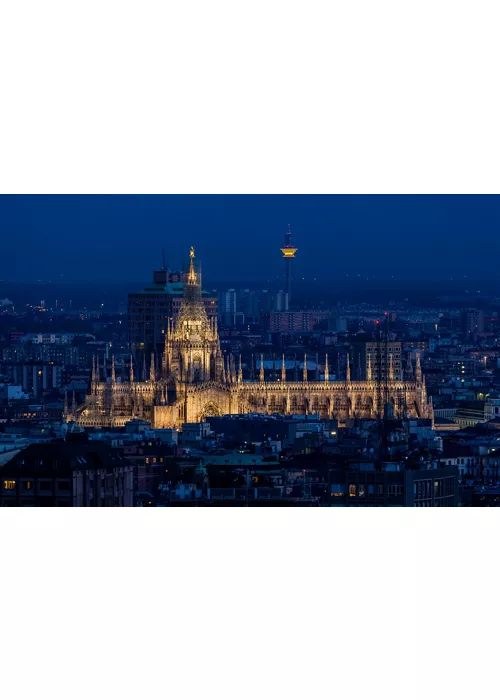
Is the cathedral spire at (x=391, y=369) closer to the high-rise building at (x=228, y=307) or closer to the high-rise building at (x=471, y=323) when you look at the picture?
the high-rise building at (x=228, y=307)

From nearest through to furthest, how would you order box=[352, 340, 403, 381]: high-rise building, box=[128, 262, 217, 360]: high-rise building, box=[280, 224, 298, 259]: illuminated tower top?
box=[352, 340, 403, 381]: high-rise building, box=[128, 262, 217, 360]: high-rise building, box=[280, 224, 298, 259]: illuminated tower top

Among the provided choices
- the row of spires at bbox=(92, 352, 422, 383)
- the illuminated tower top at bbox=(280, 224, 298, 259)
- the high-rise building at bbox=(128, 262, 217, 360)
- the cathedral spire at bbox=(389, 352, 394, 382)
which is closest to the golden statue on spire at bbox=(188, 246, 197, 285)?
the row of spires at bbox=(92, 352, 422, 383)

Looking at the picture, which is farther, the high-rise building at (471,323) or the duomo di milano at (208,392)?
the high-rise building at (471,323)

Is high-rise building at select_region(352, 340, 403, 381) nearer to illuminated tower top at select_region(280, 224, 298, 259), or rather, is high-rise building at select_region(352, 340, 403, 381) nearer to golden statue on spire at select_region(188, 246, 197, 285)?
illuminated tower top at select_region(280, 224, 298, 259)

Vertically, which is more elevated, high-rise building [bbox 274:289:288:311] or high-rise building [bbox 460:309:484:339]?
high-rise building [bbox 274:289:288:311]

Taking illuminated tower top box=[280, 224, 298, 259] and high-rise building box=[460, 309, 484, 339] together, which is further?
high-rise building box=[460, 309, 484, 339]

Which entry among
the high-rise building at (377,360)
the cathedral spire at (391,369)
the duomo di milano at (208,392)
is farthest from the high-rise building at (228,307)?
the duomo di milano at (208,392)

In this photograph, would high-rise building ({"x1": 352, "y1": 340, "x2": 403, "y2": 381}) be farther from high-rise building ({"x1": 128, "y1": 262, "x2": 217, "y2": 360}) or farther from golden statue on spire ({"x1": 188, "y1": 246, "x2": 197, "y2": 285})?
golden statue on spire ({"x1": 188, "y1": 246, "x2": 197, "y2": 285})

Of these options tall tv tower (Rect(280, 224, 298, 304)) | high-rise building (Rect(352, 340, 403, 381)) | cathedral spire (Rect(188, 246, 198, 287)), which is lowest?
high-rise building (Rect(352, 340, 403, 381))

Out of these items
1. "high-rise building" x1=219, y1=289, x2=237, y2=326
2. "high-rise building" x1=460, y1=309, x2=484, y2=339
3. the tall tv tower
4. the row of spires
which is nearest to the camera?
the row of spires

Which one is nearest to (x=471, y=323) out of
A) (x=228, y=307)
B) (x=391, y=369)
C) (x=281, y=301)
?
(x=281, y=301)
